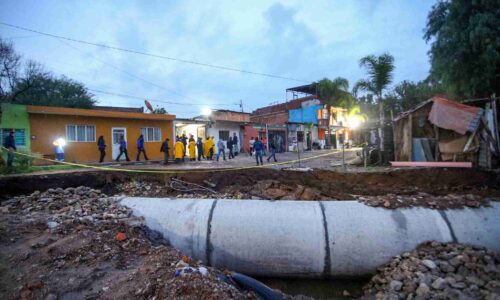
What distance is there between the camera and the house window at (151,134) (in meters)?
18.9

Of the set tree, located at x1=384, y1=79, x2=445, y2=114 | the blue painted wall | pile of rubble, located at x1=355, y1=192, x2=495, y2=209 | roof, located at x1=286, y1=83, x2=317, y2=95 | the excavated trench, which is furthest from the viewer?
roof, located at x1=286, y1=83, x2=317, y2=95

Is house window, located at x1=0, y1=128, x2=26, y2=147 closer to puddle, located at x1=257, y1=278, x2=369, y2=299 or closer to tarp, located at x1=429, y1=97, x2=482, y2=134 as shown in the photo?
puddle, located at x1=257, y1=278, x2=369, y2=299

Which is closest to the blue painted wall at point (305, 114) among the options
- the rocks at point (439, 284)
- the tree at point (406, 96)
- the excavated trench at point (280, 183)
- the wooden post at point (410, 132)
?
the tree at point (406, 96)

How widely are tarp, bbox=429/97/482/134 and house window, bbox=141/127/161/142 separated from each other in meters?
15.9

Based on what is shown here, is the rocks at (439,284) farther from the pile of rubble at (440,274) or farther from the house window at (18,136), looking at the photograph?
the house window at (18,136)

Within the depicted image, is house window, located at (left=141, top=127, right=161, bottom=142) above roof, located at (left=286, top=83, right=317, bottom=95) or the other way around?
the other way around

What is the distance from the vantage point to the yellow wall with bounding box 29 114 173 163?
1495 centimetres

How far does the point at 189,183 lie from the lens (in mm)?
8539

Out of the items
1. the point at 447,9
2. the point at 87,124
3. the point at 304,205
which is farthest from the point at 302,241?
the point at 87,124

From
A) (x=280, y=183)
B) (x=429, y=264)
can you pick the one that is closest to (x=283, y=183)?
(x=280, y=183)

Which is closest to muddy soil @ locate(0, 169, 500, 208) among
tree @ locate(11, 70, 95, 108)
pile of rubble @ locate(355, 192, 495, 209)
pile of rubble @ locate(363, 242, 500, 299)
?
pile of rubble @ locate(355, 192, 495, 209)

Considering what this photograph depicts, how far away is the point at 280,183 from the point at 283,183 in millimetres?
170

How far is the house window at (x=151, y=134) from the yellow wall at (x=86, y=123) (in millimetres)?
215

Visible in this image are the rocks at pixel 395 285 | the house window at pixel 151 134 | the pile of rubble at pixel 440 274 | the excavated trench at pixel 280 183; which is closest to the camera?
the pile of rubble at pixel 440 274
